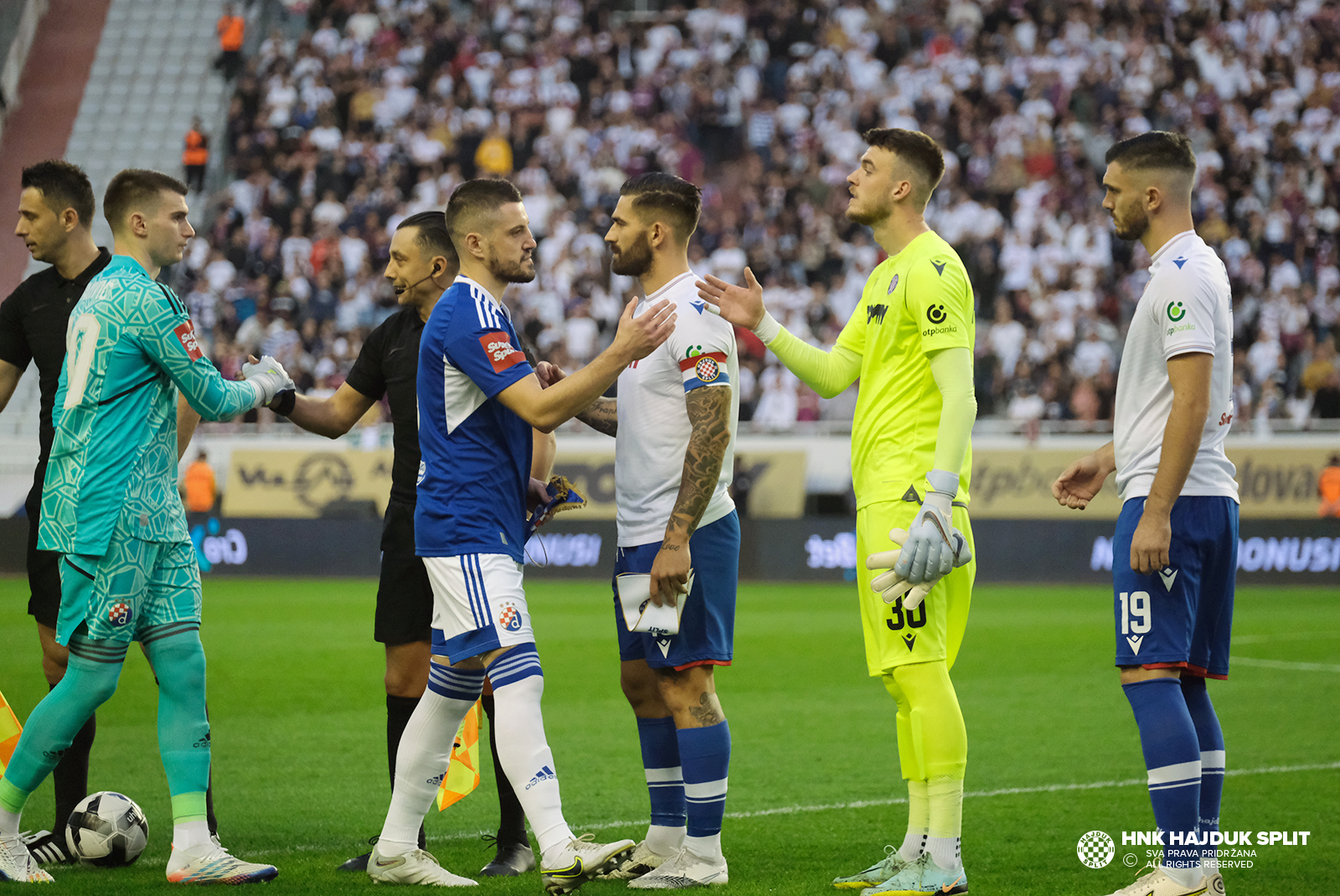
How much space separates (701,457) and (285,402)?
177 centimetres

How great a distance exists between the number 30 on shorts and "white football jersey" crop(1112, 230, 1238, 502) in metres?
0.36

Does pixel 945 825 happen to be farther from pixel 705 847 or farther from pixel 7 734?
pixel 7 734

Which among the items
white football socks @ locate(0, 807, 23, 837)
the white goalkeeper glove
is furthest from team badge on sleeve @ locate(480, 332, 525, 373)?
white football socks @ locate(0, 807, 23, 837)

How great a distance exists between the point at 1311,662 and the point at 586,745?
7.18 metres

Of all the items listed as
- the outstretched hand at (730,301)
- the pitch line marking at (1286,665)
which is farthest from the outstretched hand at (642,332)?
the pitch line marking at (1286,665)

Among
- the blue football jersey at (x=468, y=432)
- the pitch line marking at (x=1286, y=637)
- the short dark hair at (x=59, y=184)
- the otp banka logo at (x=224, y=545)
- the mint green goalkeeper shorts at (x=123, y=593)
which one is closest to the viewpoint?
the blue football jersey at (x=468, y=432)

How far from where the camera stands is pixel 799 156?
90.4ft

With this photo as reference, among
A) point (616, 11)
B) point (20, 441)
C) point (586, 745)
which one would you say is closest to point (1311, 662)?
point (586, 745)

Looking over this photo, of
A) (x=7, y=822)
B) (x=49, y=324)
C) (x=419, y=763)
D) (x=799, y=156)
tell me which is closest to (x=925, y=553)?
(x=419, y=763)

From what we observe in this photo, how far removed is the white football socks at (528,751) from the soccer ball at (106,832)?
5.87 feet

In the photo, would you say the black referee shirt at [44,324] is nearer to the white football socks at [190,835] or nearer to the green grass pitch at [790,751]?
the white football socks at [190,835]

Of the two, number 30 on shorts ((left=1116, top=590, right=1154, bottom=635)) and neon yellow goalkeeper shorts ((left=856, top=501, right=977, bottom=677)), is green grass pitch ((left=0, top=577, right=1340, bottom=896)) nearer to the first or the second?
neon yellow goalkeeper shorts ((left=856, top=501, right=977, bottom=677))

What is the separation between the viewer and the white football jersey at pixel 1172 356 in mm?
4742

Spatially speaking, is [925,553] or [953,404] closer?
[925,553]
